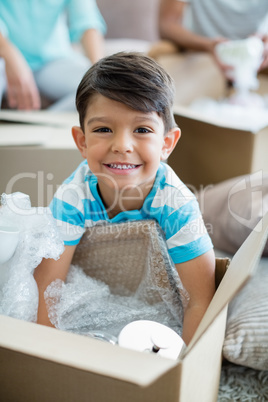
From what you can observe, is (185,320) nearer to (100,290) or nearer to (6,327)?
(100,290)

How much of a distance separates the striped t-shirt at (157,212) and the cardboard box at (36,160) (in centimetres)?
11

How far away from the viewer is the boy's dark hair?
0.60 m

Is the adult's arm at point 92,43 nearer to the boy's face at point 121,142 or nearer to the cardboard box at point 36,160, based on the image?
the cardboard box at point 36,160

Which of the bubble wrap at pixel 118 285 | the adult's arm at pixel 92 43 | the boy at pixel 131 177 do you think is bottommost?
the bubble wrap at pixel 118 285

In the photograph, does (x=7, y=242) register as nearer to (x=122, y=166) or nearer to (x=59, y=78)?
(x=122, y=166)

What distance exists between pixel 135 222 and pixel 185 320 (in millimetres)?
A: 173

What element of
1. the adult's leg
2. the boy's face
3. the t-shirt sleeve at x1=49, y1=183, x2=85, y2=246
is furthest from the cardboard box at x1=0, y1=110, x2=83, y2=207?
the adult's leg

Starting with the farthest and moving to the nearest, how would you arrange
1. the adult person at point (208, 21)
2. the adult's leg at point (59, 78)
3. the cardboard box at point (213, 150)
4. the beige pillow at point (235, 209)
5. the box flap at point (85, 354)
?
1. the adult person at point (208, 21)
2. the adult's leg at point (59, 78)
3. the cardboard box at point (213, 150)
4. the beige pillow at point (235, 209)
5. the box flap at point (85, 354)

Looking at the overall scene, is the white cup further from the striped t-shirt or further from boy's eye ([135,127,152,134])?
boy's eye ([135,127,152,134])

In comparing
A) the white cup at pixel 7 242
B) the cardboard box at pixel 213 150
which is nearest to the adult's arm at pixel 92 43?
the cardboard box at pixel 213 150

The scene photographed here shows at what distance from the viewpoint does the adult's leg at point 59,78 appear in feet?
4.73

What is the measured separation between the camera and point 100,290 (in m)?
0.74

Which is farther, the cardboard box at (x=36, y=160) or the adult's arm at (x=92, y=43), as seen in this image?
the adult's arm at (x=92, y=43)

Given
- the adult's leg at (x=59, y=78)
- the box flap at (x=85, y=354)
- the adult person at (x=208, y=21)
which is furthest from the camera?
the adult person at (x=208, y=21)
